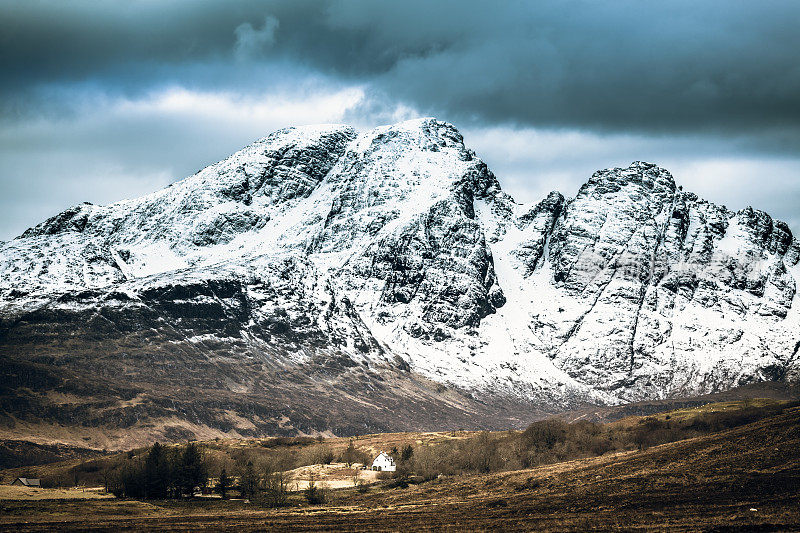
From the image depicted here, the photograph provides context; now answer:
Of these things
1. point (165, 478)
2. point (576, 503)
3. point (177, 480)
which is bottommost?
point (576, 503)

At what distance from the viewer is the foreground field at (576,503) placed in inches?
4048

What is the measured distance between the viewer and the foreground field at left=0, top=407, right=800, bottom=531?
103 m

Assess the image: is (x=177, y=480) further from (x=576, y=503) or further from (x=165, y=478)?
(x=576, y=503)

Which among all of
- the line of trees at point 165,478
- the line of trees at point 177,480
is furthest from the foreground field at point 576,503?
the line of trees at point 165,478

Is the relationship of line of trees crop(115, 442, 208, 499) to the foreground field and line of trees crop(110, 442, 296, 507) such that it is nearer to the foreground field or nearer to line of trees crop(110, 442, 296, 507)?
line of trees crop(110, 442, 296, 507)

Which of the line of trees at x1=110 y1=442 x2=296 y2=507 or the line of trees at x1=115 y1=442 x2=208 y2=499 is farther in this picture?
the line of trees at x1=115 y1=442 x2=208 y2=499

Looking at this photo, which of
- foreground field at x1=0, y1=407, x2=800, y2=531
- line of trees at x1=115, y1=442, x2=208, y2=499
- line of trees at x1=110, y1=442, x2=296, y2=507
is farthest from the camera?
line of trees at x1=115, y1=442, x2=208, y2=499

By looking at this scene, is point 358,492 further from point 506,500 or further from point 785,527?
point 785,527

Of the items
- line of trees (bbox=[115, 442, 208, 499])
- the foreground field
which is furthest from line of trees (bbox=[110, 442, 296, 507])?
the foreground field

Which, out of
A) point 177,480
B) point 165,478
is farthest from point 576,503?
point 165,478

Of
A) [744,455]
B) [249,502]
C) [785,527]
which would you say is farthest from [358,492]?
[785,527]

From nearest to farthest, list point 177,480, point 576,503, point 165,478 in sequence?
point 576,503
point 177,480
point 165,478

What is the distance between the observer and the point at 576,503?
12119 cm

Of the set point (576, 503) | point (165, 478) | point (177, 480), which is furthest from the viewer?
point (165, 478)
